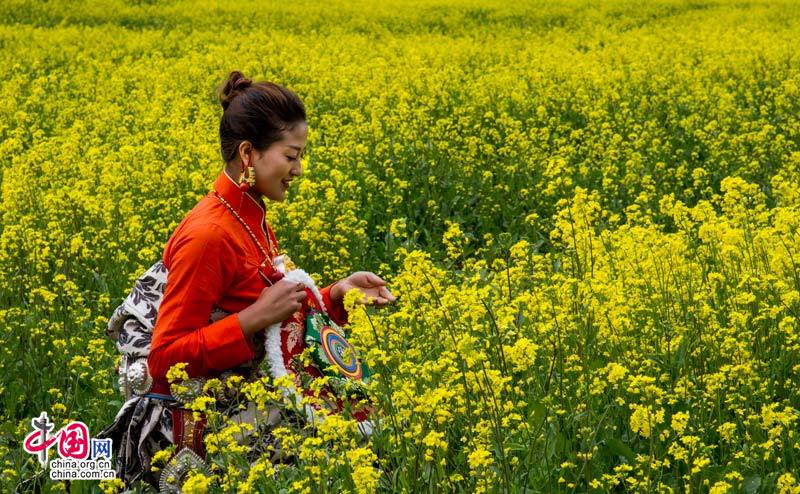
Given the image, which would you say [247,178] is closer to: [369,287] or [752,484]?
[369,287]

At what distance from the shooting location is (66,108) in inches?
465

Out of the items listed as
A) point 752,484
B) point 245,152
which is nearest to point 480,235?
point 245,152

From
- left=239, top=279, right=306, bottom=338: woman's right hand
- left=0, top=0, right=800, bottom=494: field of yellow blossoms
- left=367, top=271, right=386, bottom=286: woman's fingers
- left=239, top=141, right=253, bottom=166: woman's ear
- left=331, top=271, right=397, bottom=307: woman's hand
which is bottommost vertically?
left=0, top=0, right=800, bottom=494: field of yellow blossoms

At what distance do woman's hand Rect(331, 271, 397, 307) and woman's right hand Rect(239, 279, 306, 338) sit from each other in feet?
1.33

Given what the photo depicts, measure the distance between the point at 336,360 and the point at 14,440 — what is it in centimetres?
141

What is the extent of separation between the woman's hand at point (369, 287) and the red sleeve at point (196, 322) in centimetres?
Answer: 58

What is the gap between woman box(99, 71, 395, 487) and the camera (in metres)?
3.85

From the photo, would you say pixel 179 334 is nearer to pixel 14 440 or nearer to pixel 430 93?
pixel 14 440

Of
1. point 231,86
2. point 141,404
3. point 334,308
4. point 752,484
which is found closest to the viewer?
point 752,484

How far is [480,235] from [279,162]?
4.05 metres

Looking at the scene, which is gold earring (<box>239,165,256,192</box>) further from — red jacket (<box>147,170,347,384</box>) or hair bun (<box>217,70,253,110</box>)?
hair bun (<box>217,70,253,110</box>)

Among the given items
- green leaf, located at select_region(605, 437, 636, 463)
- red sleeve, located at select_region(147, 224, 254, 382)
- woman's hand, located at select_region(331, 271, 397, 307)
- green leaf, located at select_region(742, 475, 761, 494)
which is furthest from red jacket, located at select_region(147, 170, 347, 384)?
green leaf, located at select_region(742, 475, 761, 494)

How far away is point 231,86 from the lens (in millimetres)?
4285

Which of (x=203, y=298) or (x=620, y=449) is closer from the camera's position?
(x=620, y=449)
